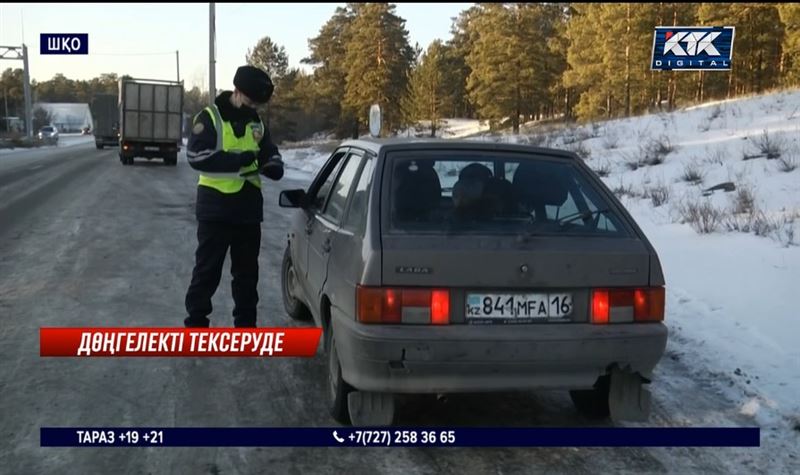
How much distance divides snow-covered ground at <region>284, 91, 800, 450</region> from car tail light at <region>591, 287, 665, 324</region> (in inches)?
37.8

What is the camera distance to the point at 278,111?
68.4 metres

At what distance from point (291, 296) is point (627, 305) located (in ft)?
10.7

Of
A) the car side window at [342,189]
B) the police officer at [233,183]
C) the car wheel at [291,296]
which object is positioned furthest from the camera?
the car wheel at [291,296]

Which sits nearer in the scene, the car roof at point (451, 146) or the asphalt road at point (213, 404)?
the asphalt road at point (213, 404)

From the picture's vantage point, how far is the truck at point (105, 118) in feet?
136

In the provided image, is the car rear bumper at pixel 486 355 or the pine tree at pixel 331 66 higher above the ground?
the pine tree at pixel 331 66

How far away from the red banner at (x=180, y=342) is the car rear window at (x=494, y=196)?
168cm

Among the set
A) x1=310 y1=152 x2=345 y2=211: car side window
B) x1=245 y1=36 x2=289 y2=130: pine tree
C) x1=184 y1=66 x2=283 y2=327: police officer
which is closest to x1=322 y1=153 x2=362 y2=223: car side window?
x1=310 y1=152 x2=345 y2=211: car side window

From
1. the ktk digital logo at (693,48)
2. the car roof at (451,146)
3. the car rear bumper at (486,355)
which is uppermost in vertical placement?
the ktk digital logo at (693,48)

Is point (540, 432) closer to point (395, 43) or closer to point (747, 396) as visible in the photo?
point (747, 396)

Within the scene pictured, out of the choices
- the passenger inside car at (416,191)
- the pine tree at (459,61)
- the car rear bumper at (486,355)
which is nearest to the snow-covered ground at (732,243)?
the car rear bumper at (486,355)

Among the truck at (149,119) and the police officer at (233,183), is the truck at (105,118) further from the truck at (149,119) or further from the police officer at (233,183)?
the police officer at (233,183)

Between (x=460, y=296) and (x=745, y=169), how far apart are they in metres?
9.60

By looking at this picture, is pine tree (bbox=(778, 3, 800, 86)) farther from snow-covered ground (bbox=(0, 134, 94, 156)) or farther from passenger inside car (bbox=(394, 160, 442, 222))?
snow-covered ground (bbox=(0, 134, 94, 156))
